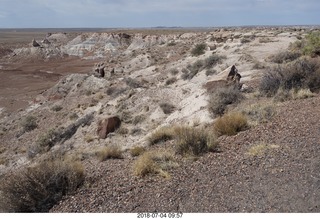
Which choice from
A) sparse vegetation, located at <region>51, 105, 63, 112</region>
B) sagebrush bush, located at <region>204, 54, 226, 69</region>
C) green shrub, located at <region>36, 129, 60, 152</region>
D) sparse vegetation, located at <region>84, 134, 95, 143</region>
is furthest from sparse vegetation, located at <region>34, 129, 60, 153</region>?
sagebrush bush, located at <region>204, 54, 226, 69</region>

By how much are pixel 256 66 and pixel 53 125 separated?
13.5 m

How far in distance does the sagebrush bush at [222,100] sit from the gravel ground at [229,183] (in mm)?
4265

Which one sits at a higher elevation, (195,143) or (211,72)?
(211,72)

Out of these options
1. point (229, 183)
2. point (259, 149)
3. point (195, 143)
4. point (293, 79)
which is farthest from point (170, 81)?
point (229, 183)

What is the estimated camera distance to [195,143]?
8.89 metres

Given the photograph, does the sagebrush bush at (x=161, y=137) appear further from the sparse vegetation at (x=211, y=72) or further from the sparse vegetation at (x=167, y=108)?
the sparse vegetation at (x=211, y=72)

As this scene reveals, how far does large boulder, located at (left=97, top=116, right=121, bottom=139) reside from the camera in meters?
17.4

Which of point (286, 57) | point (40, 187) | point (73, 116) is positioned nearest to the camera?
point (40, 187)

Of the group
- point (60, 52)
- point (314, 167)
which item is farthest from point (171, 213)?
point (60, 52)

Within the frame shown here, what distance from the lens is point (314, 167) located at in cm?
698

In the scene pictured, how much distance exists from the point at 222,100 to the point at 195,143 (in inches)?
205

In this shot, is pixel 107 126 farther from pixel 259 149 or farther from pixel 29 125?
pixel 259 149

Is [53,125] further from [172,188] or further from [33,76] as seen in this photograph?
[33,76]

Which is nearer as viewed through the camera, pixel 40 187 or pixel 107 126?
pixel 40 187
